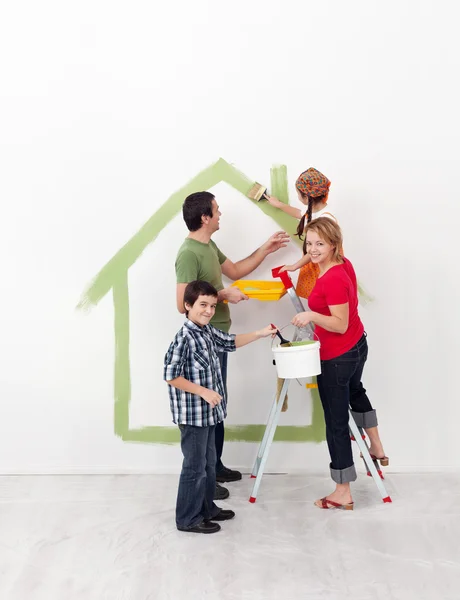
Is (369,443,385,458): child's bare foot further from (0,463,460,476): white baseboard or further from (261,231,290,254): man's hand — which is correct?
(261,231,290,254): man's hand

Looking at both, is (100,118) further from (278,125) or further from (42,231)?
(278,125)

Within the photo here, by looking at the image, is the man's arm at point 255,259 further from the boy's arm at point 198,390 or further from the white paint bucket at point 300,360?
the boy's arm at point 198,390

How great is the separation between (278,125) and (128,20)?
0.85 meters

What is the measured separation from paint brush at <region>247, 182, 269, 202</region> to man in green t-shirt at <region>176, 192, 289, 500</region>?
19 centimetres

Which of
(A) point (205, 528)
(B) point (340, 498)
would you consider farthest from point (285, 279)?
(A) point (205, 528)

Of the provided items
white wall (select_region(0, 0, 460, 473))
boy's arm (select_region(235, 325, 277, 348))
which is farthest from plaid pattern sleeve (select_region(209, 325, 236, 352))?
white wall (select_region(0, 0, 460, 473))

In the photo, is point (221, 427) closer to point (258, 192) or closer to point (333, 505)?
point (333, 505)

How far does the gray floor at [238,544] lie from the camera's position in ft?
7.54

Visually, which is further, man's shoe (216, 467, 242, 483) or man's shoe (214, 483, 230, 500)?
man's shoe (216, 467, 242, 483)

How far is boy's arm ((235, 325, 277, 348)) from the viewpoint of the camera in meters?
2.71

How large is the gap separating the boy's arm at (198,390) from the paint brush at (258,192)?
1046mm

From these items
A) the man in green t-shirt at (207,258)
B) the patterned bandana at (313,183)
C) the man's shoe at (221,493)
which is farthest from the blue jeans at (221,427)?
the patterned bandana at (313,183)

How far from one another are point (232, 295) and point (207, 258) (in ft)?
0.64

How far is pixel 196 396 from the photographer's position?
2635 mm
